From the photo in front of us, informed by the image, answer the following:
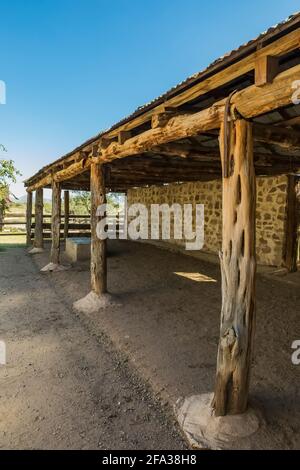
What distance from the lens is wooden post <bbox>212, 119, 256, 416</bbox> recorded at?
2510 millimetres

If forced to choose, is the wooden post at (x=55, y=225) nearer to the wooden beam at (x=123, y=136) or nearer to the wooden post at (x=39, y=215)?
the wooden post at (x=39, y=215)

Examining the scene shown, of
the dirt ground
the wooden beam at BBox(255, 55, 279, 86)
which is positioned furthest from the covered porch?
the dirt ground

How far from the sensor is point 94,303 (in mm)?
5750

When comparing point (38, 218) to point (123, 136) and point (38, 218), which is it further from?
point (123, 136)

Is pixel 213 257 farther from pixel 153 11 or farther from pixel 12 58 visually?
pixel 12 58

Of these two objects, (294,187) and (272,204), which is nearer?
(294,187)

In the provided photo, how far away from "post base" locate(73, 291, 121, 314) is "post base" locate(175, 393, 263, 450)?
10.4 feet

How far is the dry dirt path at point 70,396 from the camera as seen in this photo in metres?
2.42

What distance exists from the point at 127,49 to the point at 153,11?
25.9 ft

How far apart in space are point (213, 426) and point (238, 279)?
1.23m

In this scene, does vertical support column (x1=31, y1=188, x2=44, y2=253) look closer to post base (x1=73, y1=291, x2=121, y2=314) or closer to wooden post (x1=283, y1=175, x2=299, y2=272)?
post base (x1=73, y1=291, x2=121, y2=314)

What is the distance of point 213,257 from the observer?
34.1ft

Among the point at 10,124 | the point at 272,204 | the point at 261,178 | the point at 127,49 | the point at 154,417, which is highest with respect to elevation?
the point at 127,49

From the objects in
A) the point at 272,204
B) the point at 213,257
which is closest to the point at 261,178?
the point at 272,204
